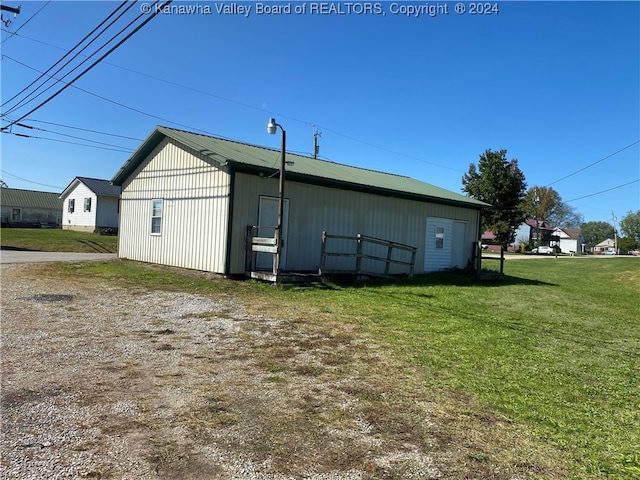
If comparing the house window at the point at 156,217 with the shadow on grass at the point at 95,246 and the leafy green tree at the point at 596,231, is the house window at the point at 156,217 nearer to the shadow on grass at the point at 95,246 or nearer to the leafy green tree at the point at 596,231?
the shadow on grass at the point at 95,246

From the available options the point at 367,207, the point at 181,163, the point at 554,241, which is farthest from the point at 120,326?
the point at 554,241

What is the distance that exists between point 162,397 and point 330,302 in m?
5.79

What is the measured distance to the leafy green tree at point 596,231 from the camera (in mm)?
161625

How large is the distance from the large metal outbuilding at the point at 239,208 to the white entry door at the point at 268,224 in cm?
3

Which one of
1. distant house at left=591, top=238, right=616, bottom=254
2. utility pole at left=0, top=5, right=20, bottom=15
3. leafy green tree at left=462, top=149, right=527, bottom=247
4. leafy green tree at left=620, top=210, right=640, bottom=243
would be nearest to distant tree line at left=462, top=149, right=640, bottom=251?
leafy green tree at left=462, top=149, right=527, bottom=247

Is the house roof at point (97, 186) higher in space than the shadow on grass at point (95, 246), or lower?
higher

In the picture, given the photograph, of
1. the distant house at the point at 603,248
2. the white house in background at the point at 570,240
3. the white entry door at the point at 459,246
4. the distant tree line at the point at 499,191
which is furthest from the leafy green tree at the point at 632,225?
the white entry door at the point at 459,246

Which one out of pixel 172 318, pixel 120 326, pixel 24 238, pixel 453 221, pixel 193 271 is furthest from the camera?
pixel 24 238

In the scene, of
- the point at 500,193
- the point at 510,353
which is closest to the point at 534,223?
the point at 500,193

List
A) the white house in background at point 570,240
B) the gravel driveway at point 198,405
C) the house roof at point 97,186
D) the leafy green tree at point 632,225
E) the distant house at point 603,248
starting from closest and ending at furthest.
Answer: the gravel driveway at point 198,405 → the house roof at point 97,186 → the white house in background at point 570,240 → the distant house at point 603,248 → the leafy green tree at point 632,225

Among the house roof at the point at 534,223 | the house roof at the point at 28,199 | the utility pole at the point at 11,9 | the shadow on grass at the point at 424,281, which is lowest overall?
the shadow on grass at the point at 424,281

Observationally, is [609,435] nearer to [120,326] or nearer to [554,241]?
[120,326]

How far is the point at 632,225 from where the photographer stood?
121938 millimetres

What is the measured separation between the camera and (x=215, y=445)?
10.2 feet
